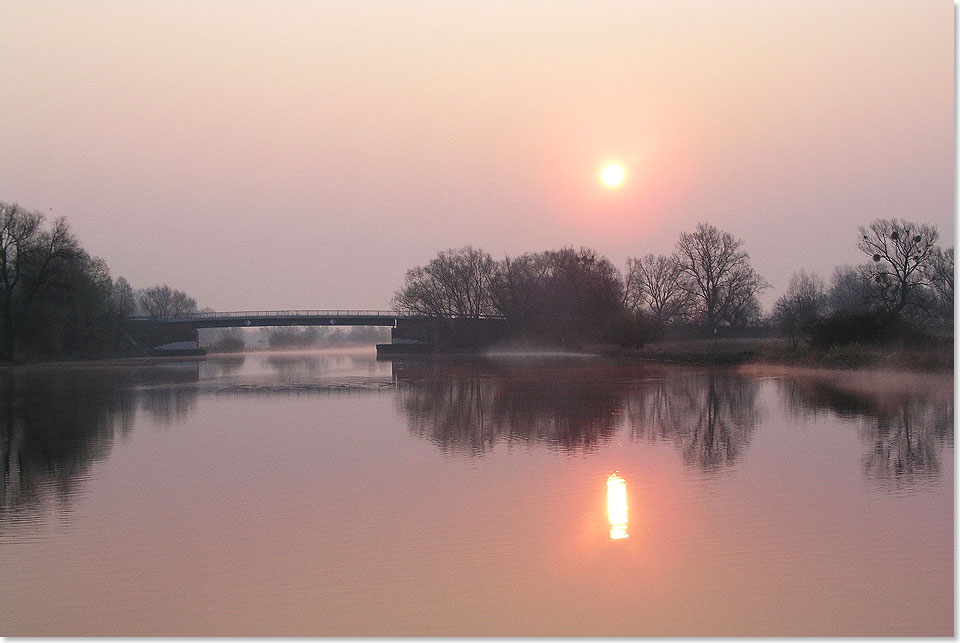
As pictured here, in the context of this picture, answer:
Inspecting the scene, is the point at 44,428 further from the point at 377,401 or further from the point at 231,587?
the point at 231,587

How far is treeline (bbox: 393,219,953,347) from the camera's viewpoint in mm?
64750

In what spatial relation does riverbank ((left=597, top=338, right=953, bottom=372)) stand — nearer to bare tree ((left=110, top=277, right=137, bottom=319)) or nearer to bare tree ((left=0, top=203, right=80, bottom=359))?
bare tree ((left=0, top=203, right=80, bottom=359))

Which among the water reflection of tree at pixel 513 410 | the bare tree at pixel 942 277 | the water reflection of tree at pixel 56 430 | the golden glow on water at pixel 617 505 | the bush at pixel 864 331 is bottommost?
the golden glow on water at pixel 617 505

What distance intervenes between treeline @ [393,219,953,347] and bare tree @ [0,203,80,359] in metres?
42.3

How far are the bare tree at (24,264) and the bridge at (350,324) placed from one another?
90.0 feet

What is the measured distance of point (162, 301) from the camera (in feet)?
520

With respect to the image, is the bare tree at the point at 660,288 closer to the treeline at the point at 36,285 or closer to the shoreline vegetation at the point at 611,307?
the shoreline vegetation at the point at 611,307

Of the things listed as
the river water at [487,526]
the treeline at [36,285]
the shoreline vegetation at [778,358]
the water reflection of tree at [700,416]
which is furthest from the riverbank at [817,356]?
the treeline at [36,285]

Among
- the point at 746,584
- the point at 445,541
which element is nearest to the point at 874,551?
the point at 746,584

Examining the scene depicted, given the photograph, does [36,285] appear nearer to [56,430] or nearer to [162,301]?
[56,430]

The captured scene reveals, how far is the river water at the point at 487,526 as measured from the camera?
845 cm

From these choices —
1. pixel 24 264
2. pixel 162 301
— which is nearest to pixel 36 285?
pixel 24 264

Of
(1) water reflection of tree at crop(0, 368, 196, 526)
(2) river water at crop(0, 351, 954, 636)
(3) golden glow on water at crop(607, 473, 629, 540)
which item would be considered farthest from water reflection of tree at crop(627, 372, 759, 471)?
(1) water reflection of tree at crop(0, 368, 196, 526)

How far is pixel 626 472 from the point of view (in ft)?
51.1
